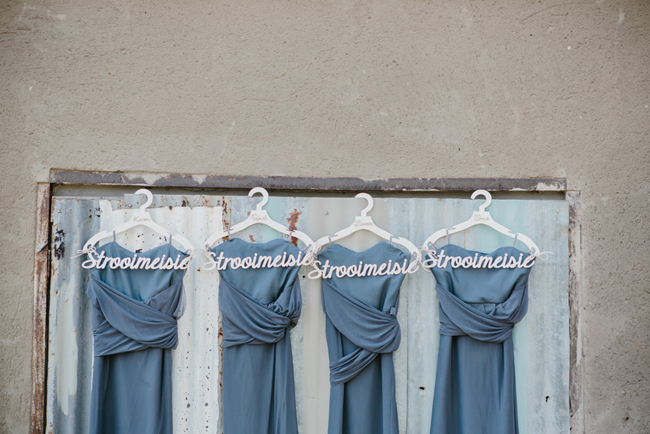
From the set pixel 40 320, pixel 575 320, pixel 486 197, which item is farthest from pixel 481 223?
pixel 40 320

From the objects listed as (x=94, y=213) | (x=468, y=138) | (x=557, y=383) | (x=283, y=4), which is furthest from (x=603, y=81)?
(x=94, y=213)

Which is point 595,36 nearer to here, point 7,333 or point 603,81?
point 603,81

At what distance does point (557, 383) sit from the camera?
234 centimetres

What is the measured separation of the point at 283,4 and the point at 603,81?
186cm

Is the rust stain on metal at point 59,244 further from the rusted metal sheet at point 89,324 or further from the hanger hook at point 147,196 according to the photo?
the hanger hook at point 147,196

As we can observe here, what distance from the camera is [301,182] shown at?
236 centimetres

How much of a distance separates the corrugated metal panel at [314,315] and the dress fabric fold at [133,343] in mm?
104

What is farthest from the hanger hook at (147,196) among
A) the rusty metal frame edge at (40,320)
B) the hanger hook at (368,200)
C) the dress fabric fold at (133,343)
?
the hanger hook at (368,200)

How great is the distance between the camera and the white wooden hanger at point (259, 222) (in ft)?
7.45

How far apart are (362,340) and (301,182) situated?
2.97ft

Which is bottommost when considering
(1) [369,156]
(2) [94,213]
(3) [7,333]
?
(3) [7,333]

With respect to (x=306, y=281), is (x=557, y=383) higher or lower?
lower

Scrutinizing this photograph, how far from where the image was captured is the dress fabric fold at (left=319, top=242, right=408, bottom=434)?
7.14 feet

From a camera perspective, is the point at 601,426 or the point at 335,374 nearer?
the point at 335,374
